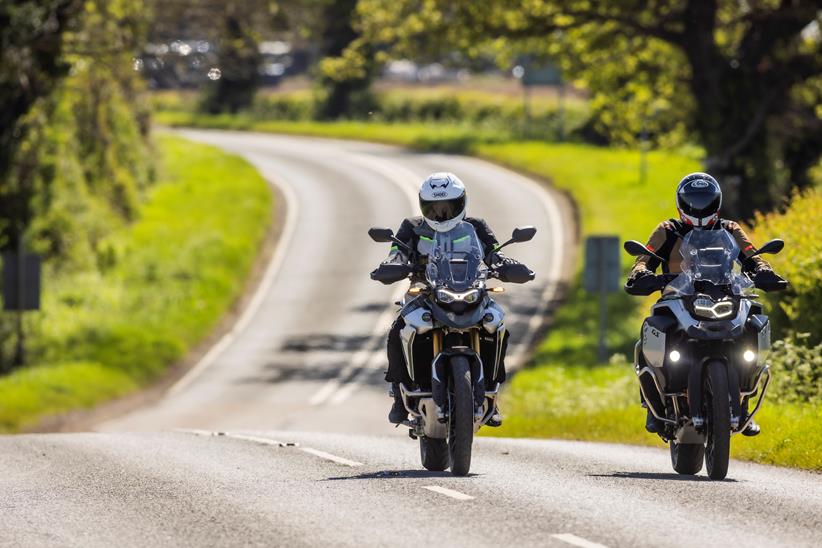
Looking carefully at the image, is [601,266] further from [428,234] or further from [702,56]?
[428,234]

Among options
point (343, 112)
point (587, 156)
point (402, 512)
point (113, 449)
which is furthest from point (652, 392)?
point (343, 112)

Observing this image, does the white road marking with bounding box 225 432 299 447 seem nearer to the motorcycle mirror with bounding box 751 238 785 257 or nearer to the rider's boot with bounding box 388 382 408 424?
the rider's boot with bounding box 388 382 408 424

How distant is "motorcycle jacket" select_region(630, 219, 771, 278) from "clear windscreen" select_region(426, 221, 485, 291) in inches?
50.4

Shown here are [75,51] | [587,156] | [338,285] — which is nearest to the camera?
[75,51]

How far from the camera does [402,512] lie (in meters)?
10.3

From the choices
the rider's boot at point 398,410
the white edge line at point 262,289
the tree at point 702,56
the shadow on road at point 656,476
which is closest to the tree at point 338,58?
the white edge line at point 262,289

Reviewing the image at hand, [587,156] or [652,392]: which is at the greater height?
[587,156]

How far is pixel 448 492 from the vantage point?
36.7 ft

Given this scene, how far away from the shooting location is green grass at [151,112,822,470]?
17625mm

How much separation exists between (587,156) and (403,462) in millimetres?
50350

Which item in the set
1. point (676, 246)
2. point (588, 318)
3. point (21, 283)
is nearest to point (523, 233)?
point (676, 246)

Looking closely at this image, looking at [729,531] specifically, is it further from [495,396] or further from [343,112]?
[343,112]

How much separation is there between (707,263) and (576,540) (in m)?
3.89

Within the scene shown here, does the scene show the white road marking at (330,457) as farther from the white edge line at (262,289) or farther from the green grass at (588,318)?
the white edge line at (262,289)
